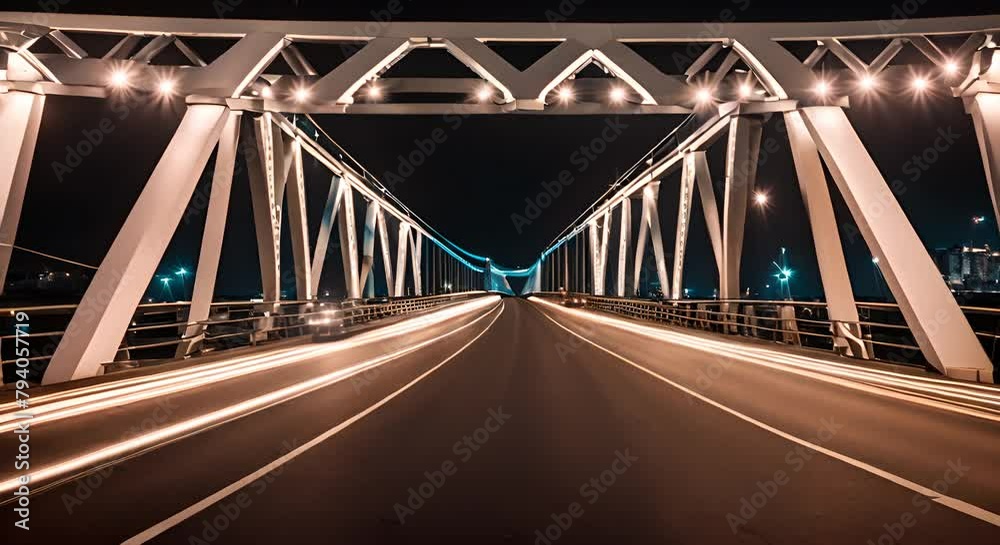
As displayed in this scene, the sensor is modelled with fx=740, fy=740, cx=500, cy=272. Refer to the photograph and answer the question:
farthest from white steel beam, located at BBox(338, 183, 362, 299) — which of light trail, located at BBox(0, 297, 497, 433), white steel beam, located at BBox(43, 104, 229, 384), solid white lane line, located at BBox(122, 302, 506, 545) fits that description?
solid white lane line, located at BBox(122, 302, 506, 545)

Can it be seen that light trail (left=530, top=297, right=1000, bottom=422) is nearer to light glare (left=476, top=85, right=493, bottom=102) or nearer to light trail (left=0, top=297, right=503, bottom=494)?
light glare (left=476, top=85, right=493, bottom=102)

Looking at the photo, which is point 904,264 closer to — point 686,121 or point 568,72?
point 568,72

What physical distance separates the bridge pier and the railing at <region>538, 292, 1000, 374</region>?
17.1 meters

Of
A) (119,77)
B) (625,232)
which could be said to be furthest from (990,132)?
(625,232)

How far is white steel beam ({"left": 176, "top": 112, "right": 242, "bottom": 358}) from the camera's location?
1706cm

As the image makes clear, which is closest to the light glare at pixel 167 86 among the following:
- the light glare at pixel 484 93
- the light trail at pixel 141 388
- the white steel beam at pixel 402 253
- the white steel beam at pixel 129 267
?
the white steel beam at pixel 129 267

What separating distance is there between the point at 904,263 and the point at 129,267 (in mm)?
14162

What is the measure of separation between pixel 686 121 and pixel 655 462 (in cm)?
2764

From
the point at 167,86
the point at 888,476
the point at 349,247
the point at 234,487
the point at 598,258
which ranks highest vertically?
the point at 167,86

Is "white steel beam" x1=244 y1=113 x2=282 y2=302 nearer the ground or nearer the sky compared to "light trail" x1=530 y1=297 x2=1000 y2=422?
nearer the sky

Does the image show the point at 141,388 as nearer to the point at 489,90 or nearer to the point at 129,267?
the point at 129,267

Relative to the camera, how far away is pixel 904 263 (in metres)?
13.6

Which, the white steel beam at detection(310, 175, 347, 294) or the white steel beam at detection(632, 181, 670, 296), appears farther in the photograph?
the white steel beam at detection(632, 181, 670, 296)

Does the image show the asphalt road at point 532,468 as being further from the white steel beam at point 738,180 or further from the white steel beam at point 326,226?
the white steel beam at point 326,226
